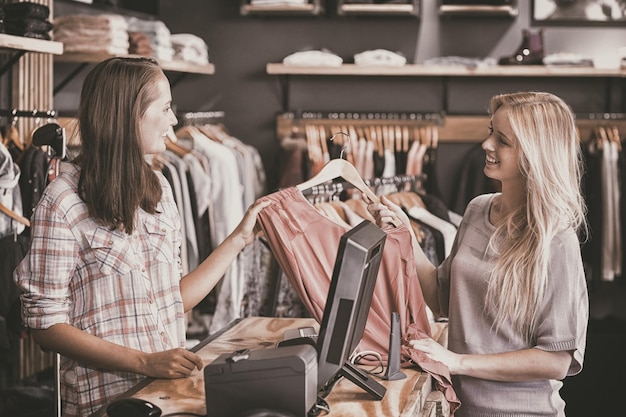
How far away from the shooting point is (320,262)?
2.66 meters

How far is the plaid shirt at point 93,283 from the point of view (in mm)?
2197

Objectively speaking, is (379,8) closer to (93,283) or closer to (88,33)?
(88,33)

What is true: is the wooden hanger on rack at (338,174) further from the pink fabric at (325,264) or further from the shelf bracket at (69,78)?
the shelf bracket at (69,78)

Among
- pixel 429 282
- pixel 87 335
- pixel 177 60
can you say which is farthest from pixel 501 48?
pixel 87 335

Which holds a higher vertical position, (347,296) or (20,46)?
(20,46)

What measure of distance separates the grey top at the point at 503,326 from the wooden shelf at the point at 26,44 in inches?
79.7

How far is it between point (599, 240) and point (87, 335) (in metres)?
3.85

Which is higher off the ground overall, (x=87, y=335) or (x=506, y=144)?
(x=506, y=144)

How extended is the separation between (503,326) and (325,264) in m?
0.56

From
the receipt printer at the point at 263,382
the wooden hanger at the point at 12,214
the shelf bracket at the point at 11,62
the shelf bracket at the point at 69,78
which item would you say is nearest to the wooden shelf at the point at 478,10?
the shelf bracket at the point at 69,78

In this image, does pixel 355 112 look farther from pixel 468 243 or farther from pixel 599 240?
pixel 468 243

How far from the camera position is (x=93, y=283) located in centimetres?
227

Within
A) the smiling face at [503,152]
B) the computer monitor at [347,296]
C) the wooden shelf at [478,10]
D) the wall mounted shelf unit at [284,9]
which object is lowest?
the computer monitor at [347,296]

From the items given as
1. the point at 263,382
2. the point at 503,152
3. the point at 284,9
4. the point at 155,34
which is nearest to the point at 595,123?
the point at 284,9
